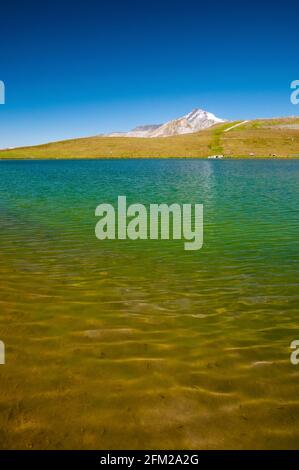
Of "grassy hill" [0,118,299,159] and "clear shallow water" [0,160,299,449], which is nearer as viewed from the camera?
"clear shallow water" [0,160,299,449]

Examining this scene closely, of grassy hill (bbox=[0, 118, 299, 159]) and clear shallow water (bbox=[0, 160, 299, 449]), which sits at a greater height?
grassy hill (bbox=[0, 118, 299, 159])

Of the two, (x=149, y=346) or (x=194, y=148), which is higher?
(x=194, y=148)

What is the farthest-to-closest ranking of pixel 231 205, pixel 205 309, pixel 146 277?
pixel 231 205
pixel 146 277
pixel 205 309

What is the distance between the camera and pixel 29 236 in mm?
17906

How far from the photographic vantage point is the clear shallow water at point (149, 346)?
513 cm

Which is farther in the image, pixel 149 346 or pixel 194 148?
pixel 194 148

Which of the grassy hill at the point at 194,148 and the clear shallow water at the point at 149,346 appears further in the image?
the grassy hill at the point at 194,148

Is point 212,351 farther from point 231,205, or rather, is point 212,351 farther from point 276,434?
point 231,205

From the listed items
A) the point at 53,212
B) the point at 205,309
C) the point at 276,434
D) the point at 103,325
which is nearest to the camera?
the point at 276,434

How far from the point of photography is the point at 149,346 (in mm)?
7402

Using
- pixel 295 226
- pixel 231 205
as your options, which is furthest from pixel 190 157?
pixel 295 226

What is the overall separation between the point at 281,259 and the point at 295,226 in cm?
704

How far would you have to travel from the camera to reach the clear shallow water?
16.8 feet
